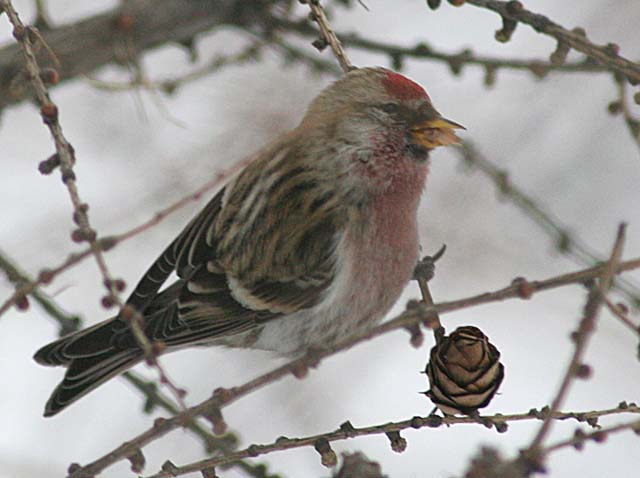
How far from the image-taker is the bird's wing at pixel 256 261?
219cm

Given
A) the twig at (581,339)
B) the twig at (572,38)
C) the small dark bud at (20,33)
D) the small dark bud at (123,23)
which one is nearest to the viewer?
the twig at (581,339)

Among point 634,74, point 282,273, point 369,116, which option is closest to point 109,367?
point 282,273

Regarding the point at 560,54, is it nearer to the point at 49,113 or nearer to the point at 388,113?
the point at 388,113

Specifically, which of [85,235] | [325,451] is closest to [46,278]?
[85,235]

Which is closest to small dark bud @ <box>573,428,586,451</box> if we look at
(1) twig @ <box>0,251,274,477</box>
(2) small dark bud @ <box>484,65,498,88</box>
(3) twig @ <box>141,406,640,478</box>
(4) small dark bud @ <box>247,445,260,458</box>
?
(3) twig @ <box>141,406,640,478</box>

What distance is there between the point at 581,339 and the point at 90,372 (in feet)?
4.57

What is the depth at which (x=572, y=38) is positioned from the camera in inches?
70.9

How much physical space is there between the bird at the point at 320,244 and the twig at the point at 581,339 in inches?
42.2

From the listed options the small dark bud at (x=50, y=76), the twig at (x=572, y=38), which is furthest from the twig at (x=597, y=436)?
the small dark bud at (x=50, y=76)

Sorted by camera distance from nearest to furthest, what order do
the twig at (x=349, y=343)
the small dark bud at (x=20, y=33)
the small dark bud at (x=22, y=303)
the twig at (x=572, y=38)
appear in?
the twig at (x=349, y=343) → the small dark bud at (x=20, y=33) → the small dark bud at (x=22, y=303) → the twig at (x=572, y=38)

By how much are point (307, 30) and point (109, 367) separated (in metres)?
1.15

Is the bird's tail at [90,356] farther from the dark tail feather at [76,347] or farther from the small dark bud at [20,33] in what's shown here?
the small dark bud at [20,33]

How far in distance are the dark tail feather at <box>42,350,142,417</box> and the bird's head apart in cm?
70

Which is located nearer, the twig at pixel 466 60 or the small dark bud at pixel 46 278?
the small dark bud at pixel 46 278
